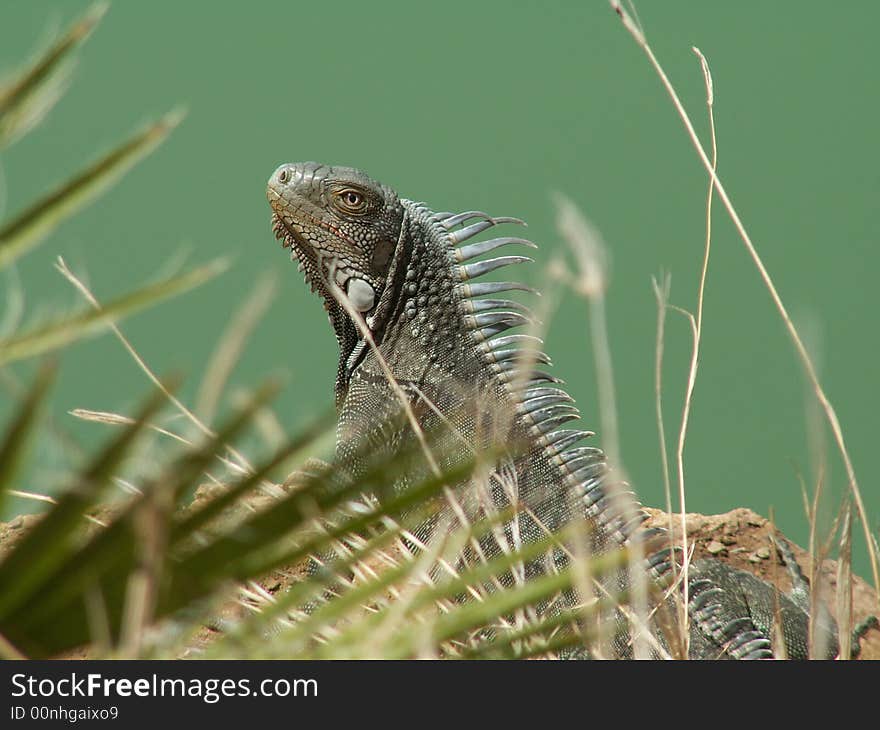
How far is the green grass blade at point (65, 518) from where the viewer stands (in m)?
0.57

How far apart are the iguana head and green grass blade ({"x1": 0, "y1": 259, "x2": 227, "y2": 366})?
7.91 feet

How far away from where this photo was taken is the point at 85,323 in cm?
76

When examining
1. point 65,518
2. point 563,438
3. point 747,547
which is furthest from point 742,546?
point 65,518

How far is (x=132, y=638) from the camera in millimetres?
579

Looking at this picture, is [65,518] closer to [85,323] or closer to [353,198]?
[85,323]

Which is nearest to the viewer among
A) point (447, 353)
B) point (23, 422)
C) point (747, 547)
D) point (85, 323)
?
point (23, 422)

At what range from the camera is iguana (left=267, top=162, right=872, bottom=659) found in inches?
104

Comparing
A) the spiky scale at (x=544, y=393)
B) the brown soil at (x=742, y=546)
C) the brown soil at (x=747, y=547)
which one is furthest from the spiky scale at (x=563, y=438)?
the brown soil at (x=747, y=547)

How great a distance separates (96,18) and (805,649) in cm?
244

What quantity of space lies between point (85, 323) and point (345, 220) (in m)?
2.47

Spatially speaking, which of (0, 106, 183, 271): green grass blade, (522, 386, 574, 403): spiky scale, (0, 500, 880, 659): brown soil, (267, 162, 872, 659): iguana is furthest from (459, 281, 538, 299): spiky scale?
(0, 106, 183, 271): green grass blade

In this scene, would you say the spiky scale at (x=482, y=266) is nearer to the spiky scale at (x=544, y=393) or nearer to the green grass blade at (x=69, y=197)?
the spiky scale at (x=544, y=393)
